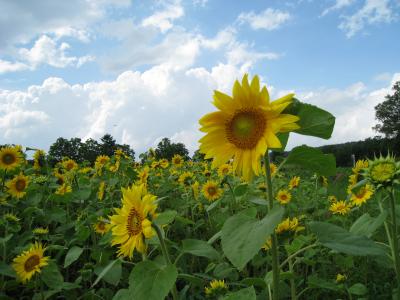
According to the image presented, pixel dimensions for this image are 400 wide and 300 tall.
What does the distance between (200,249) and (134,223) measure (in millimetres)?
321

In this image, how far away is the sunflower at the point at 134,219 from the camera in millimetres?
1833

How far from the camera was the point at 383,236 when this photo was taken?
4.58 metres

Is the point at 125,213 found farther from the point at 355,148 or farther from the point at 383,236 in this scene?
the point at 355,148

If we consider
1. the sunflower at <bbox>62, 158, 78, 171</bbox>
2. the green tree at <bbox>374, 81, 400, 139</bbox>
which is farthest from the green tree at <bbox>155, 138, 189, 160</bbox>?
the green tree at <bbox>374, 81, 400, 139</bbox>

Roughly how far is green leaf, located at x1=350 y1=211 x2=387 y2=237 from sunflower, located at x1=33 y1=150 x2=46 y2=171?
15.9ft

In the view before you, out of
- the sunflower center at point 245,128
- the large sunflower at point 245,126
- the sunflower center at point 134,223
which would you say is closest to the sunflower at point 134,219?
the sunflower center at point 134,223

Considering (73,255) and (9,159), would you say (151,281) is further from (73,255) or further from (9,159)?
(9,159)

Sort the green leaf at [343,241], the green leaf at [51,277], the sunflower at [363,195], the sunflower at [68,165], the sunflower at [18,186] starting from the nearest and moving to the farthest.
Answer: the green leaf at [343,241], the green leaf at [51,277], the sunflower at [363,195], the sunflower at [18,186], the sunflower at [68,165]

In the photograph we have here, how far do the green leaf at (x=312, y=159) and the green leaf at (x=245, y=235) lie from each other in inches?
11.8

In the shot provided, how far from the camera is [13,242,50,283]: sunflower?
2.91 meters

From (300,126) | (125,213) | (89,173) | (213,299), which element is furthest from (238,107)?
(89,173)

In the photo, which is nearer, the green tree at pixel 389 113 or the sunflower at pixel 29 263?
the sunflower at pixel 29 263

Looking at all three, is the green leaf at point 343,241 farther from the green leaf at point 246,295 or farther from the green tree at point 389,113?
the green tree at point 389,113

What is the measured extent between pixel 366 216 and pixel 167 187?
3565 mm
